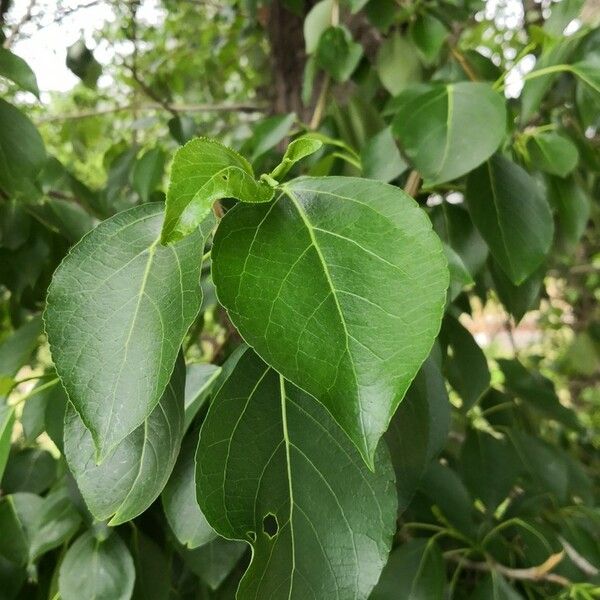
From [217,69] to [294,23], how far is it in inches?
14.8

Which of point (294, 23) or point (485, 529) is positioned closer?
point (485, 529)

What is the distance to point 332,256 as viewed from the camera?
31 cm

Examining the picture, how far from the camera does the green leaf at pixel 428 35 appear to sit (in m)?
0.78

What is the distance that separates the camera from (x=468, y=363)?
678 millimetres

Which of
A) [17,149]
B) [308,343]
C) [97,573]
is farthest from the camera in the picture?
[17,149]

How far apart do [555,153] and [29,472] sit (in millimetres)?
644

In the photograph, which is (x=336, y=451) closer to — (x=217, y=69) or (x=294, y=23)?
(x=294, y=23)

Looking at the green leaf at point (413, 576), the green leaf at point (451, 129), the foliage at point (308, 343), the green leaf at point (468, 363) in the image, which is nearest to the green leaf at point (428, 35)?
the foliage at point (308, 343)

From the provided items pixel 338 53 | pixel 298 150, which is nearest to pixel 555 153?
pixel 338 53

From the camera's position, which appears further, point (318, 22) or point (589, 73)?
point (318, 22)

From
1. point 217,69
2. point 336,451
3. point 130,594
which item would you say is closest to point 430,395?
point 336,451

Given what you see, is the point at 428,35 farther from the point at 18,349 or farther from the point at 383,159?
the point at 18,349

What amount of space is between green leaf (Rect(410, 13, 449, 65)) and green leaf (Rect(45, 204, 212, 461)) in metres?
0.55

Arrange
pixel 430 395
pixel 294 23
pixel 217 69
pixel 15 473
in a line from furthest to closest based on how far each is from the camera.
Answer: pixel 217 69 → pixel 294 23 → pixel 15 473 → pixel 430 395
